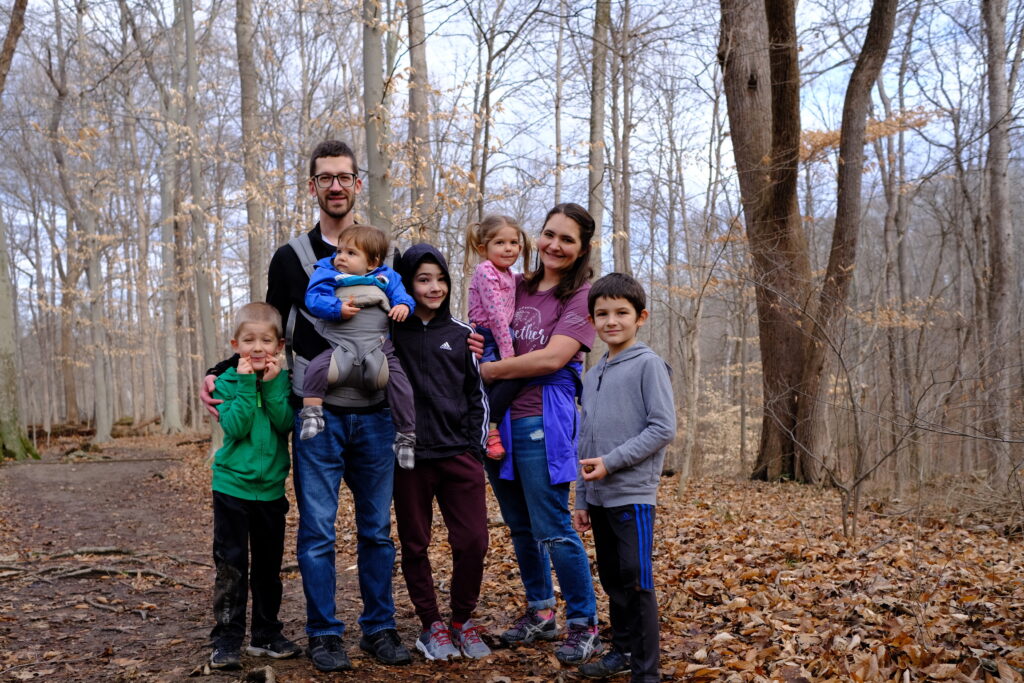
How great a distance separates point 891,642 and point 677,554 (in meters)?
2.52

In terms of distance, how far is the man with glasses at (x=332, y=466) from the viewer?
11.2 feet

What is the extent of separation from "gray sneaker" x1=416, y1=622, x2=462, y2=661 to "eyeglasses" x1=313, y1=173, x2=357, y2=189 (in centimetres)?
221

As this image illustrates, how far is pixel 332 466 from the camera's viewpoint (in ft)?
11.3

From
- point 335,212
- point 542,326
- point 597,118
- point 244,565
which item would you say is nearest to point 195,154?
point 597,118

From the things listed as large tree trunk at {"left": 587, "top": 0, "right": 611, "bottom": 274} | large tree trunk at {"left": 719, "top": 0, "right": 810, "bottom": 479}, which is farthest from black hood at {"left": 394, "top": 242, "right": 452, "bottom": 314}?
large tree trunk at {"left": 587, "top": 0, "right": 611, "bottom": 274}

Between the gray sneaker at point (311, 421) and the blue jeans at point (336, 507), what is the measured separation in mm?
117

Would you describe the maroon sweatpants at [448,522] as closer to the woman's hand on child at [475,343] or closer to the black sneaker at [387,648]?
the black sneaker at [387,648]

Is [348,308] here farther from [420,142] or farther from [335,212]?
[420,142]

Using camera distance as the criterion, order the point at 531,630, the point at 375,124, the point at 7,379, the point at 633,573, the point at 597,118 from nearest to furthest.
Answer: the point at 633,573, the point at 531,630, the point at 375,124, the point at 7,379, the point at 597,118

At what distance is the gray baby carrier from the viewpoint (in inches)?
131

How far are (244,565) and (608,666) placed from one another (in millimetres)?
1765

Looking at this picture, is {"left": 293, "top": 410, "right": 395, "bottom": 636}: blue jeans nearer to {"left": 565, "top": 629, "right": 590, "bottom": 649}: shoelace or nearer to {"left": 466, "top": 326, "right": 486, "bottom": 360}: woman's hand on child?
{"left": 466, "top": 326, "right": 486, "bottom": 360}: woman's hand on child

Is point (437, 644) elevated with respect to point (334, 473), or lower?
lower

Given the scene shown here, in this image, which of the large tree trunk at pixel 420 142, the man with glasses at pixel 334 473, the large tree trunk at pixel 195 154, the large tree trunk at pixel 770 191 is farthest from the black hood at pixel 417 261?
the large tree trunk at pixel 195 154
